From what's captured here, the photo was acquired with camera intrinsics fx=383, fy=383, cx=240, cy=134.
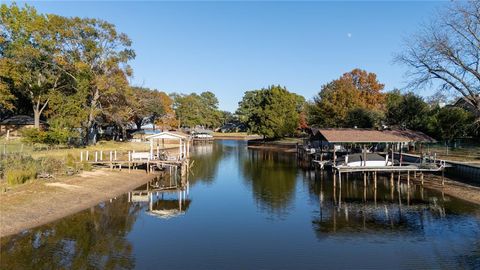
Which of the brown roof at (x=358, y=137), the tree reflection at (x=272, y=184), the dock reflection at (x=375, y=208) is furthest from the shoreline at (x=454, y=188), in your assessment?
the tree reflection at (x=272, y=184)

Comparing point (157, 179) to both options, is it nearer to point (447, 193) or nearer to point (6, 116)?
point (447, 193)

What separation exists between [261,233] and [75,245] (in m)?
8.89

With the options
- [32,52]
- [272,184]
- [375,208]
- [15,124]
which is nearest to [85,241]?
[375,208]

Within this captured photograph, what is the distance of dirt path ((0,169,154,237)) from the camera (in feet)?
63.7

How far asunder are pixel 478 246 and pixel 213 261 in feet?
39.8

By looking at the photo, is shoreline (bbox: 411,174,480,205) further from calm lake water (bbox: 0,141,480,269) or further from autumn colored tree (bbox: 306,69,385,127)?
autumn colored tree (bbox: 306,69,385,127)

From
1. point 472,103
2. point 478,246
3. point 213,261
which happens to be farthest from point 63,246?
point 472,103

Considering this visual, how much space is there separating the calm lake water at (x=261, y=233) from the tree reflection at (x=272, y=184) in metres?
0.19

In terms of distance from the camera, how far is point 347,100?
7281 centimetres

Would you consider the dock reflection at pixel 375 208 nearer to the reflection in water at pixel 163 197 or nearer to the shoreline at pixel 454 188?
the shoreline at pixel 454 188

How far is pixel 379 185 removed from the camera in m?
34.8

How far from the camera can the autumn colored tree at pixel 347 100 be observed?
72250mm

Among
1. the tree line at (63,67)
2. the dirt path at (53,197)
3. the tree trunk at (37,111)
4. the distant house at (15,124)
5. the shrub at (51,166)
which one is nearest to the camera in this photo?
the dirt path at (53,197)

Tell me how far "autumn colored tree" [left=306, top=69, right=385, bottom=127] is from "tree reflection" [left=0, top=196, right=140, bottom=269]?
53.9 meters
